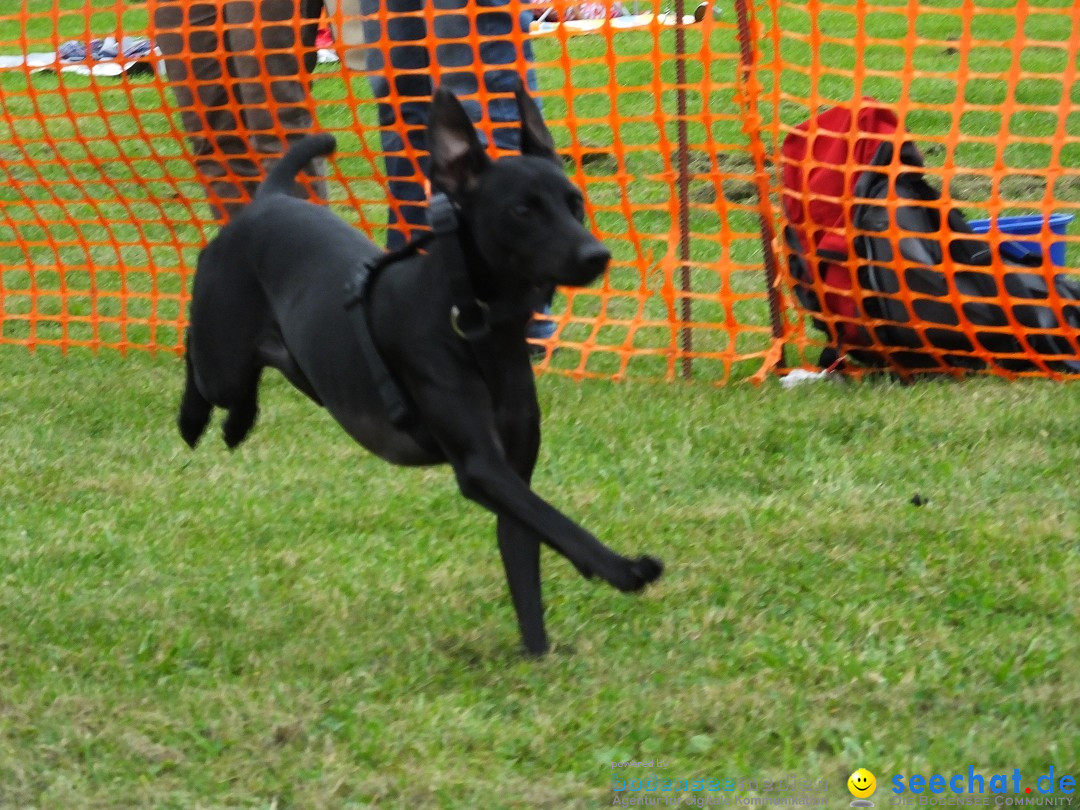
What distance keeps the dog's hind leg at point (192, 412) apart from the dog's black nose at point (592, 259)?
1752 millimetres

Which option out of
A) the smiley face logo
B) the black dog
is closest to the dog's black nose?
the black dog

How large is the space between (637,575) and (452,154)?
3.05 ft

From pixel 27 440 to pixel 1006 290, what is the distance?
3.55 metres

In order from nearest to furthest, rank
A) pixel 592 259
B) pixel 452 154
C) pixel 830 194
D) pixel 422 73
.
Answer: pixel 592 259, pixel 452 154, pixel 830 194, pixel 422 73

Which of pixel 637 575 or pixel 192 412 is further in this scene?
pixel 192 412

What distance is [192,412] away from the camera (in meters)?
4.51

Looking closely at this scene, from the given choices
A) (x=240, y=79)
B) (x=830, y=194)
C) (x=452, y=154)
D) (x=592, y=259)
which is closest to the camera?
(x=592, y=259)

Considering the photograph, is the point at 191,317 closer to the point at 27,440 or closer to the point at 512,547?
the point at 512,547

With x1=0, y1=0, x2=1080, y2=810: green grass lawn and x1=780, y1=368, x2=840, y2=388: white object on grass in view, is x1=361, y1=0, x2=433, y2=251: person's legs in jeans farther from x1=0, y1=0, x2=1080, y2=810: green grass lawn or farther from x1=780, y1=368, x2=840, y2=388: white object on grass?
x1=780, y1=368, x2=840, y2=388: white object on grass

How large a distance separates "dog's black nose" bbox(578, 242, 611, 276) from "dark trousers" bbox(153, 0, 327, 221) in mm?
3810

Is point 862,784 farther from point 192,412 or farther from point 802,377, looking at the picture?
point 802,377

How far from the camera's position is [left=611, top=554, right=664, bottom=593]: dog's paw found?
311 cm

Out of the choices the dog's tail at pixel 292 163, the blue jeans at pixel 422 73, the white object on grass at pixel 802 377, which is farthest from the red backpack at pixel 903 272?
the dog's tail at pixel 292 163

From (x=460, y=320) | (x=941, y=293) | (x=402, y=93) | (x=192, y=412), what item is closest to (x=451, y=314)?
(x=460, y=320)
